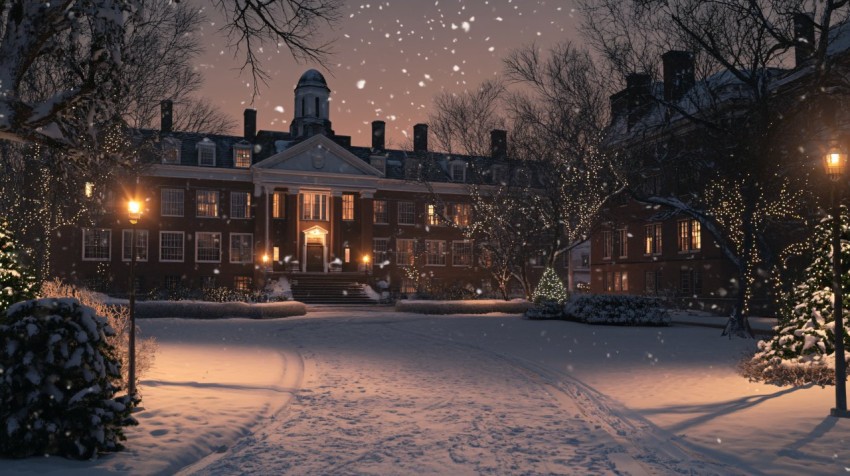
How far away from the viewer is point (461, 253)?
56781 millimetres

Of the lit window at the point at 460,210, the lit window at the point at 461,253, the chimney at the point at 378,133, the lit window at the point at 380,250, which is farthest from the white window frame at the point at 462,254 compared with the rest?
the chimney at the point at 378,133

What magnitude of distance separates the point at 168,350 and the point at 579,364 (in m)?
9.68

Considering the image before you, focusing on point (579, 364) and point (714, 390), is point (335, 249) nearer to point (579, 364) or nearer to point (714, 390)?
point (579, 364)

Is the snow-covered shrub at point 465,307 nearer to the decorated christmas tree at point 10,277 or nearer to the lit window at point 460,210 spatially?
the lit window at point 460,210

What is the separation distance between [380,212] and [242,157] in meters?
11.0

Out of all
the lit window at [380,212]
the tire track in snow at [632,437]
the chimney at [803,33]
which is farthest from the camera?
the lit window at [380,212]

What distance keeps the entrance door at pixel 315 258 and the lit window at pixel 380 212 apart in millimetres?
5427

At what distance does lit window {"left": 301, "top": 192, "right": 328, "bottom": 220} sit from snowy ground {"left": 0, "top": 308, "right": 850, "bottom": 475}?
33.3m

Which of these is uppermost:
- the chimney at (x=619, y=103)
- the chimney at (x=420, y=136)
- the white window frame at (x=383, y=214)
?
the chimney at (x=420, y=136)

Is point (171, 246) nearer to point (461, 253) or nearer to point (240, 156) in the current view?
point (240, 156)

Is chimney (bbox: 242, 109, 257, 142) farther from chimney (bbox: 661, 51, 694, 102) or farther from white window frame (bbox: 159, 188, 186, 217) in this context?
chimney (bbox: 661, 51, 694, 102)

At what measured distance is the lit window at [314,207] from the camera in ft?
170

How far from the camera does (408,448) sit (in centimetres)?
796

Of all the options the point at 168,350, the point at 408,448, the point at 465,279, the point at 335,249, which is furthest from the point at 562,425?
the point at 465,279
